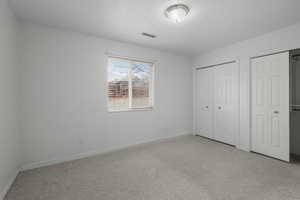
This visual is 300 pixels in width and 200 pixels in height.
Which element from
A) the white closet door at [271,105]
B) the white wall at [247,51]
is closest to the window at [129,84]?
the white wall at [247,51]

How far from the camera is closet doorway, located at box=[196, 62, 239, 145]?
11.6ft

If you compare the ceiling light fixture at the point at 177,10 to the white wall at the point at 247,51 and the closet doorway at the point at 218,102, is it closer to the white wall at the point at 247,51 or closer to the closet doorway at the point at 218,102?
the white wall at the point at 247,51

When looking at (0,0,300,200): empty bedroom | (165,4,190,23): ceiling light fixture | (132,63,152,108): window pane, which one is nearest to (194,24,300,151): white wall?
(0,0,300,200): empty bedroom

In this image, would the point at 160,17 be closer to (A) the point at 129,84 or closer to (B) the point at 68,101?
(A) the point at 129,84

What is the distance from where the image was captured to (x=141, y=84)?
379 cm

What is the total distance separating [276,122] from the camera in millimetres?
2844

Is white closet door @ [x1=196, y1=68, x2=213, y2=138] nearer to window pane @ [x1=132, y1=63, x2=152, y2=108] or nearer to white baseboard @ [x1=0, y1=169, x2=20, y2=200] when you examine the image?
window pane @ [x1=132, y1=63, x2=152, y2=108]

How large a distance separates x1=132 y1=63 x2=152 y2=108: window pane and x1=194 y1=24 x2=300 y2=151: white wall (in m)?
1.87

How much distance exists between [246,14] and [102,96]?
3.02m

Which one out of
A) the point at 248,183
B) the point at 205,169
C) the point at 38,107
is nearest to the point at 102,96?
the point at 38,107

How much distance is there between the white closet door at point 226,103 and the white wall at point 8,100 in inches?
169

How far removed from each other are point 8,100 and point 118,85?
1.92 metres

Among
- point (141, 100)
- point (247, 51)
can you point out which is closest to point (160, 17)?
point (141, 100)

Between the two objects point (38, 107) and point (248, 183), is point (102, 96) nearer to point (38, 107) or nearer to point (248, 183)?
point (38, 107)
